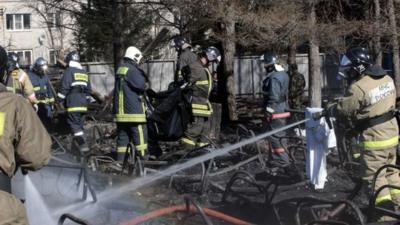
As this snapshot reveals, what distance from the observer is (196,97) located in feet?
31.4

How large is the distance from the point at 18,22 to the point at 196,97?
48.0m

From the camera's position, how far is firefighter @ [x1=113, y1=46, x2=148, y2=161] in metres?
8.51

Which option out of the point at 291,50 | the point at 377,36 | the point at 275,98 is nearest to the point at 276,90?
the point at 275,98

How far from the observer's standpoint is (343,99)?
549cm

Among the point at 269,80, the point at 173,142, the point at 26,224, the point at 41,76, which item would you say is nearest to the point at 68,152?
the point at 173,142

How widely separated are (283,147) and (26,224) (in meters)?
5.71

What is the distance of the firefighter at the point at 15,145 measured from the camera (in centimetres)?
299

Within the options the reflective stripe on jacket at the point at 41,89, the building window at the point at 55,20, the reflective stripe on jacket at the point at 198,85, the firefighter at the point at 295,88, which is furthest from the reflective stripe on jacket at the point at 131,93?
the building window at the point at 55,20

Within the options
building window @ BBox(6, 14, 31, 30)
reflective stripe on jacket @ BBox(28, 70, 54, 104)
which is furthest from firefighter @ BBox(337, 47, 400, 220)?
building window @ BBox(6, 14, 31, 30)

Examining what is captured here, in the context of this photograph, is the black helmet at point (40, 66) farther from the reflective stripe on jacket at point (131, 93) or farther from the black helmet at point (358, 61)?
the black helmet at point (358, 61)

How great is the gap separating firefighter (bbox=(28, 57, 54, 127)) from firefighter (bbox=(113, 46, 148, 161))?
4.22m

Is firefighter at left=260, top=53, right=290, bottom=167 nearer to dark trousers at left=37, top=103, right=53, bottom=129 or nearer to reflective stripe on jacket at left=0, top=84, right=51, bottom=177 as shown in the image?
dark trousers at left=37, top=103, right=53, bottom=129

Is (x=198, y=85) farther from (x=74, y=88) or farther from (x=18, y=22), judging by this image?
(x=18, y=22)

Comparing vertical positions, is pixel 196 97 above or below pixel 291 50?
below
